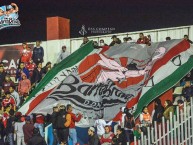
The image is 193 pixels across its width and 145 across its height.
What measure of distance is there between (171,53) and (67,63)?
3.51m

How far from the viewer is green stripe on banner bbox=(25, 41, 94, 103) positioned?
1495 cm

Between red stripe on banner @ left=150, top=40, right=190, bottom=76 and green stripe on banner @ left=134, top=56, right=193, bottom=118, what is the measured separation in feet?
1.64

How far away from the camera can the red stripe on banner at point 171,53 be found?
1339cm

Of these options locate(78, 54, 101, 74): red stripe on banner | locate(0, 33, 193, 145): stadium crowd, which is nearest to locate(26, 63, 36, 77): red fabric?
locate(0, 33, 193, 145): stadium crowd

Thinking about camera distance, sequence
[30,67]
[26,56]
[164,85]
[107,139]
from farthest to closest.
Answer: [26,56] → [30,67] → [164,85] → [107,139]

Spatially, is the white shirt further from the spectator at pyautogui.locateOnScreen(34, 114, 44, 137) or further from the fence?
the fence

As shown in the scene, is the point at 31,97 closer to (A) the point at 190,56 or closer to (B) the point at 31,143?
(B) the point at 31,143

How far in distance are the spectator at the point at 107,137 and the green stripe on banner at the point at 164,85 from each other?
2.78 feet

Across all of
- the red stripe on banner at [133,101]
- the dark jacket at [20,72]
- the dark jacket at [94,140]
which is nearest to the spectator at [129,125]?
the red stripe on banner at [133,101]

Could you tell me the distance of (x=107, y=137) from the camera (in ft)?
41.6

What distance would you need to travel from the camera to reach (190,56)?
43.5 ft

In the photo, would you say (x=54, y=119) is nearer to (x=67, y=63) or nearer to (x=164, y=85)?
(x=67, y=63)

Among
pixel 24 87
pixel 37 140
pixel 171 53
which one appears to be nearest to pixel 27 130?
pixel 37 140

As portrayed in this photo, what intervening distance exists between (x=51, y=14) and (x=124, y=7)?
129 inches
